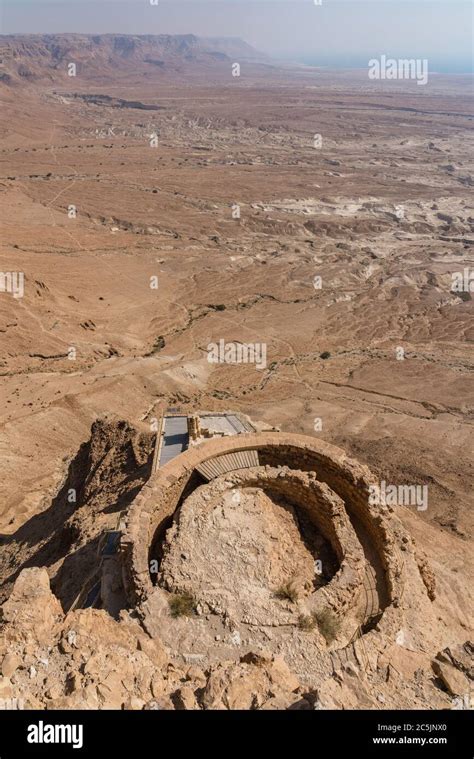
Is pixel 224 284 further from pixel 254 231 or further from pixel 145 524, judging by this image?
pixel 145 524

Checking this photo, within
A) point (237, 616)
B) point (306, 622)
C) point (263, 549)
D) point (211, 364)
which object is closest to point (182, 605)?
point (237, 616)

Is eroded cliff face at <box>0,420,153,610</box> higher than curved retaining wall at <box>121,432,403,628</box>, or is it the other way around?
curved retaining wall at <box>121,432,403,628</box>

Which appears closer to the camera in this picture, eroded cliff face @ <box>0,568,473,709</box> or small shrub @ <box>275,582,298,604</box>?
eroded cliff face @ <box>0,568,473,709</box>

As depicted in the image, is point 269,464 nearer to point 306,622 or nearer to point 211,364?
point 306,622

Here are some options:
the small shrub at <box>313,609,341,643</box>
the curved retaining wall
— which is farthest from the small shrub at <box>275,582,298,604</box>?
the curved retaining wall

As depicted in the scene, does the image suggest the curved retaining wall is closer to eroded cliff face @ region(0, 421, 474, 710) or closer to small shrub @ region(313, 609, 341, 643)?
eroded cliff face @ region(0, 421, 474, 710)

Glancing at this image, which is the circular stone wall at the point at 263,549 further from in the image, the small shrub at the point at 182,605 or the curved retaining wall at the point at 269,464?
the curved retaining wall at the point at 269,464
